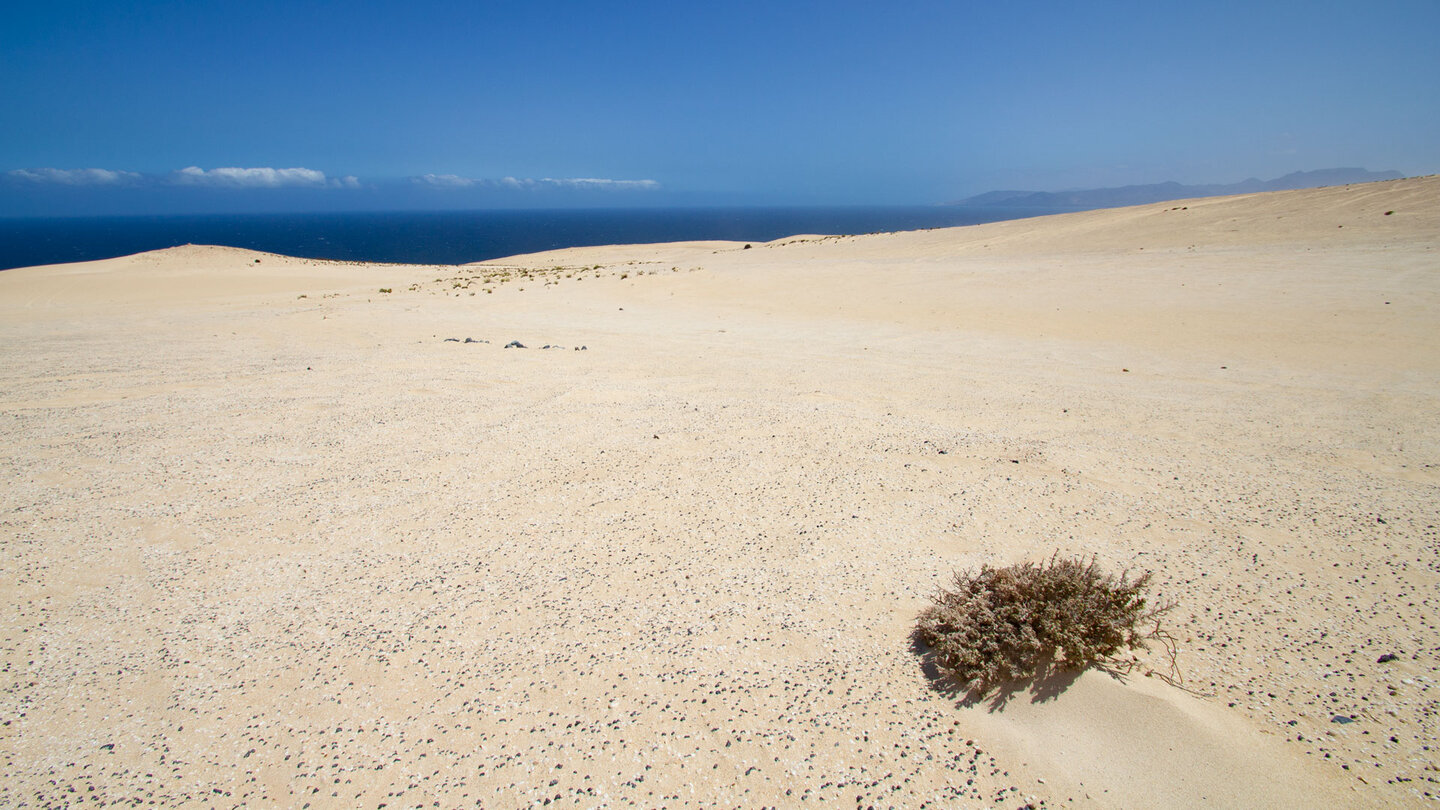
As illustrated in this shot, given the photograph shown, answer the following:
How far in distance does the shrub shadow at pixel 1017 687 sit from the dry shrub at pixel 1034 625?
0.02 metres

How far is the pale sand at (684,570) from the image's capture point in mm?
2814

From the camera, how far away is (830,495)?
5.34m

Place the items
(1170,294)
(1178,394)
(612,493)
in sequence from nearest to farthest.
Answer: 1. (612,493)
2. (1178,394)
3. (1170,294)

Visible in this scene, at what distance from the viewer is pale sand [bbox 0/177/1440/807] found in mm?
2814

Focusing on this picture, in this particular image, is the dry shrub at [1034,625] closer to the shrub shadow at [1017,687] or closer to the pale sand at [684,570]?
the shrub shadow at [1017,687]

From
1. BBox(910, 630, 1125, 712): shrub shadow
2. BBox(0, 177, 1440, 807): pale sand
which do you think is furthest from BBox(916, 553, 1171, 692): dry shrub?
BBox(0, 177, 1440, 807): pale sand

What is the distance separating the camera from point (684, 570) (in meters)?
4.28

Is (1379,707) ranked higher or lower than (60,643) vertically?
lower

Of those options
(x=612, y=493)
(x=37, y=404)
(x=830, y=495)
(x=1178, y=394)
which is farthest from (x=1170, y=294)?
(x=37, y=404)

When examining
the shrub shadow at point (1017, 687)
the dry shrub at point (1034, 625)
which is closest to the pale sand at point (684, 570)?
the shrub shadow at point (1017, 687)

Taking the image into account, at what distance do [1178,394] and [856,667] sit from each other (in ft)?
25.2

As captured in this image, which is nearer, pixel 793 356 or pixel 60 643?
pixel 60 643

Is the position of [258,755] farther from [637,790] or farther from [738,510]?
[738,510]

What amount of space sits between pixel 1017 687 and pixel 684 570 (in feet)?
6.91
